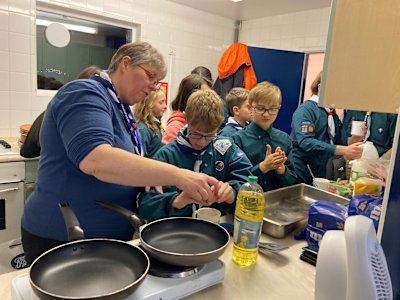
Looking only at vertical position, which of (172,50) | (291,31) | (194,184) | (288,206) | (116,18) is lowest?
(288,206)

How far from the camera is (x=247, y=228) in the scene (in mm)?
941

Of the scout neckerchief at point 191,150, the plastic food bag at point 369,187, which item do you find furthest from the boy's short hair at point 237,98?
the plastic food bag at point 369,187

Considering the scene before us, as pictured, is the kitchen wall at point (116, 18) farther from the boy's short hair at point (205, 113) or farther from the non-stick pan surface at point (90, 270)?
the non-stick pan surface at point (90, 270)

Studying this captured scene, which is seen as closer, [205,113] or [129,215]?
[129,215]

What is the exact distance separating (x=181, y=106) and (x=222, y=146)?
991mm

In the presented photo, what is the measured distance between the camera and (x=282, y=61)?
12.8 ft

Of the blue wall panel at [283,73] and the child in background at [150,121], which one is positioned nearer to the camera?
the child in background at [150,121]

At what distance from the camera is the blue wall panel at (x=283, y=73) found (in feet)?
12.8

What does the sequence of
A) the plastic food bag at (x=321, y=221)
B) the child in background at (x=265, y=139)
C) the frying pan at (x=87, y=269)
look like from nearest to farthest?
the frying pan at (x=87, y=269), the plastic food bag at (x=321, y=221), the child in background at (x=265, y=139)

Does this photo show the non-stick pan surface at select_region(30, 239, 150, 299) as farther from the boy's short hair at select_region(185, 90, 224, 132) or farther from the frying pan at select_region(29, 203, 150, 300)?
the boy's short hair at select_region(185, 90, 224, 132)

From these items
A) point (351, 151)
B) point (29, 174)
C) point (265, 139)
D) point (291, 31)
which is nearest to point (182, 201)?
point (265, 139)

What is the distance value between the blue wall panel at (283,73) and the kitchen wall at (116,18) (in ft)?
1.95

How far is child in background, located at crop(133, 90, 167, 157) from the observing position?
218 cm

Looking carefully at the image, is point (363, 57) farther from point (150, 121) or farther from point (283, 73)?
point (283, 73)
